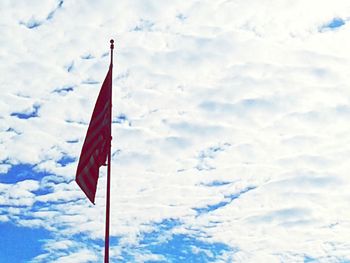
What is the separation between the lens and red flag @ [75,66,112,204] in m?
27.5

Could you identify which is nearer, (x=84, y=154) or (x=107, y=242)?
(x=107, y=242)

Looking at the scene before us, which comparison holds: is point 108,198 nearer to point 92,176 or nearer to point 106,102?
point 92,176

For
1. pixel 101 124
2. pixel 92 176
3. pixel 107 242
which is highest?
pixel 101 124

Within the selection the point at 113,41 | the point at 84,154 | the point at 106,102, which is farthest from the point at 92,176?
the point at 113,41

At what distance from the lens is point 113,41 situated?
93.9ft

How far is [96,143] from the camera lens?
91.5ft

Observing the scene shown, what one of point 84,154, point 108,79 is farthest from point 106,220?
point 108,79

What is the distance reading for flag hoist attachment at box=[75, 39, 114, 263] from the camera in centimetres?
2742

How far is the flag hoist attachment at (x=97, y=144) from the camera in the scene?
90.0 feet

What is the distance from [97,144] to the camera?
2789 centimetres

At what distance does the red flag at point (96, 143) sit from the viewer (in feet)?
90.1

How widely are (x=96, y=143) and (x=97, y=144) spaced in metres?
0.05

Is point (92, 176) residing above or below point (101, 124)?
below

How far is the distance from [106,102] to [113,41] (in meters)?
2.13
